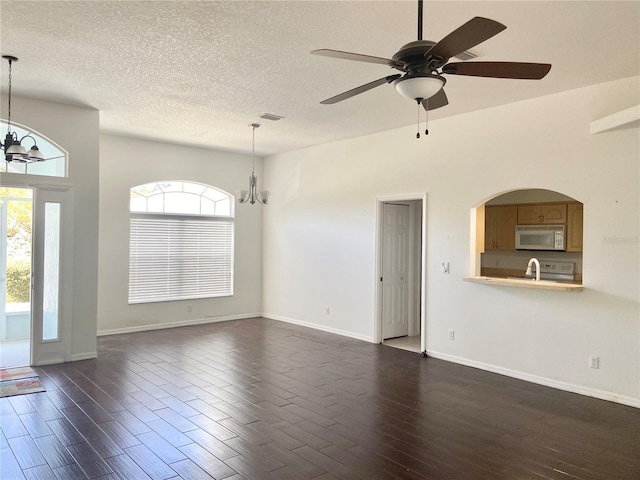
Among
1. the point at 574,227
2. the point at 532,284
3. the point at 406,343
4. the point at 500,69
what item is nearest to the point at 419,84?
the point at 500,69

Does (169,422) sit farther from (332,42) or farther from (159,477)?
(332,42)

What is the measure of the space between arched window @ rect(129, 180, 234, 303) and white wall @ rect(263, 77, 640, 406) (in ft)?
5.04

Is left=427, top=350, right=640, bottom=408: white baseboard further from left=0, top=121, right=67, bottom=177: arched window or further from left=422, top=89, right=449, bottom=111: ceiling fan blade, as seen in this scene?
left=0, top=121, right=67, bottom=177: arched window

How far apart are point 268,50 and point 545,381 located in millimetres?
4235

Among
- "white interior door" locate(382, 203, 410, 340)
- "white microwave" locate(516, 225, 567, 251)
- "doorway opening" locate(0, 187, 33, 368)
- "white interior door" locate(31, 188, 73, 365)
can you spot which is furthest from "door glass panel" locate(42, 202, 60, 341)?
"white microwave" locate(516, 225, 567, 251)

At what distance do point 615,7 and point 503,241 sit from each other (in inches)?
189

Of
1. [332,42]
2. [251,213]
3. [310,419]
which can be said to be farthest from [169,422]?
[251,213]

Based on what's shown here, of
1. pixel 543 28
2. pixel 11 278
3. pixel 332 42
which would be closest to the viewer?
pixel 543 28

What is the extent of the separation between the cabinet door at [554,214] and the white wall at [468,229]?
2050 mm

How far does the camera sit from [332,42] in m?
3.46

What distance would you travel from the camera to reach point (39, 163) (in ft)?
17.0

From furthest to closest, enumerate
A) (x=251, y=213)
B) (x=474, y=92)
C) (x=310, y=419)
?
1. (x=251, y=213)
2. (x=474, y=92)
3. (x=310, y=419)

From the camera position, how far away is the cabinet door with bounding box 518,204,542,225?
22.3 feet

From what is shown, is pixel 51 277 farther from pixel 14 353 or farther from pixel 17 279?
pixel 17 279
